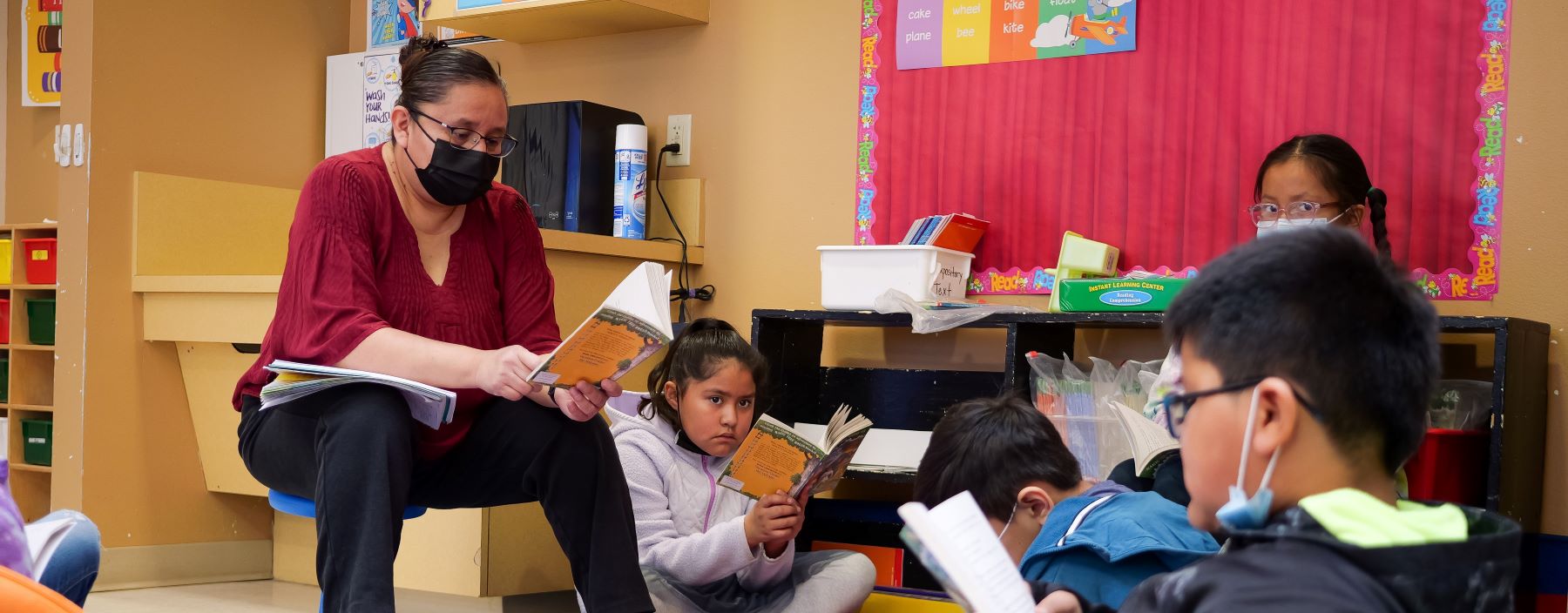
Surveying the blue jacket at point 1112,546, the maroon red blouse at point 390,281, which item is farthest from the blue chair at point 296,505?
the blue jacket at point 1112,546

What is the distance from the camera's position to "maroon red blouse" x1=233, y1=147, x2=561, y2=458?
1794mm

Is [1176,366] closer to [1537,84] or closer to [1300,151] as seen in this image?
[1300,151]

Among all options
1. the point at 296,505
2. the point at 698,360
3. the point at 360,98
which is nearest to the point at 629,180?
the point at 698,360

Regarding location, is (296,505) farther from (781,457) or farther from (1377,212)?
(1377,212)

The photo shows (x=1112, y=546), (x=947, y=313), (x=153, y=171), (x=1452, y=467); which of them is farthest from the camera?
(x=153, y=171)

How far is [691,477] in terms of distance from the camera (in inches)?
91.4

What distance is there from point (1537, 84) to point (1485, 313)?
427mm

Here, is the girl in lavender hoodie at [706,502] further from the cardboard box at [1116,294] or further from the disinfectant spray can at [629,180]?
the disinfectant spray can at [629,180]

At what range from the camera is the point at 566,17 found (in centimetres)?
323

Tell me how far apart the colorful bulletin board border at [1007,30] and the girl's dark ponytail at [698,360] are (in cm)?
93

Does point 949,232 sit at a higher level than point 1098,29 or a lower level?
lower

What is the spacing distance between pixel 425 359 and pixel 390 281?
226 mm

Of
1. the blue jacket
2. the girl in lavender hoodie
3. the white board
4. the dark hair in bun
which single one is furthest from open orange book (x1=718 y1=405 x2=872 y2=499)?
the white board

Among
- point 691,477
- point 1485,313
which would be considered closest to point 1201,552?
point 691,477
